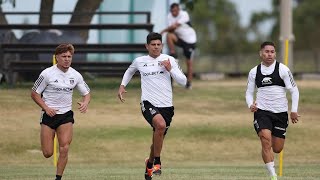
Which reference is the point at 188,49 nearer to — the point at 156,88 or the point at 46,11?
the point at 46,11

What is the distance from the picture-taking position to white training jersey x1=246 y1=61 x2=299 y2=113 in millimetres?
15914

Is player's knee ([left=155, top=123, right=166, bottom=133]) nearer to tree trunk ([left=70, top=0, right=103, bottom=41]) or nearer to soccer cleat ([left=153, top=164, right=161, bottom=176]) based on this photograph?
soccer cleat ([left=153, top=164, right=161, bottom=176])

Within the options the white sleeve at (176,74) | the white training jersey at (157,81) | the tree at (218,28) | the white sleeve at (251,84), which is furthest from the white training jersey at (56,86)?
the tree at (218,28)

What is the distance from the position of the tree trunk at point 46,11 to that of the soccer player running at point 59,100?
44.5 feet

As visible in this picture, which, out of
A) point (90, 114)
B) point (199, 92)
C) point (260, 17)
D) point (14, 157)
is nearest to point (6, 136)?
point (14, 157)

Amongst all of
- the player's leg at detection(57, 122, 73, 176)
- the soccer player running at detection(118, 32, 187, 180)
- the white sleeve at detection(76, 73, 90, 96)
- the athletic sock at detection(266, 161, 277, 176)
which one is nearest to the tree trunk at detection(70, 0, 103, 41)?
the soccer player running at detection(118, 32, 187, 180)

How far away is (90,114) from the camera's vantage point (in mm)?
25391

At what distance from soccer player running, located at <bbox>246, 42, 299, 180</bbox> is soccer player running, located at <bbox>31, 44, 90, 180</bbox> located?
2.65m

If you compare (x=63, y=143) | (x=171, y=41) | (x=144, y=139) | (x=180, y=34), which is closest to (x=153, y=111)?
(x=63, y=143)

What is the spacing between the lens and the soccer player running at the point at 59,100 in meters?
15.4

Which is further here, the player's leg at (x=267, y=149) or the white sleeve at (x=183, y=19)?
the white sleeve at (x=183, y=19)

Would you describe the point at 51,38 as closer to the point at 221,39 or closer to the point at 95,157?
the point at 95,157

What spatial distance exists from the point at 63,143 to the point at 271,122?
3.19 m

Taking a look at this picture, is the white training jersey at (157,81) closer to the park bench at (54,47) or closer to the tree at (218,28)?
the park bench at (54,47)
